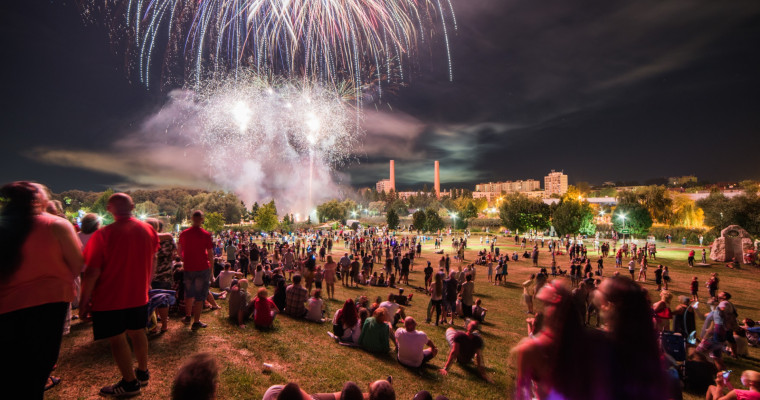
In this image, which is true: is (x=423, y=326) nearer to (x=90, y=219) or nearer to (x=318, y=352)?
(x=318, y=352)

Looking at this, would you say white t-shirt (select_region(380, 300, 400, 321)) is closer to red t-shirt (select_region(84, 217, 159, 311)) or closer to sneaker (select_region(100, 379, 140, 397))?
sneaker (select_region(100, 379, 140, 397))

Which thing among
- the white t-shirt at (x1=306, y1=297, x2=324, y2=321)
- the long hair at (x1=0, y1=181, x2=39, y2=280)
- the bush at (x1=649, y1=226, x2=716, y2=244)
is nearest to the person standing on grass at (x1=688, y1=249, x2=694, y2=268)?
the bush at (x1=649, y1=226, x2=716, y2=244)

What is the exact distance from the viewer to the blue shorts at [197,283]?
5.41 metres

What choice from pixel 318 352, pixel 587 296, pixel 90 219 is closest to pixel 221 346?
pixel 318 352

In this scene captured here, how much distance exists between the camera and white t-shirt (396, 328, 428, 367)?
6023mm

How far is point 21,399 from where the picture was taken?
94.3 inches

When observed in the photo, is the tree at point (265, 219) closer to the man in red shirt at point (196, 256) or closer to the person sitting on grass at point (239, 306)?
the person sitting on grass at point (239, 306)

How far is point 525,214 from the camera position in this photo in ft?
182

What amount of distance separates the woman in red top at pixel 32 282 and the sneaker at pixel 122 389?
109 centimetres

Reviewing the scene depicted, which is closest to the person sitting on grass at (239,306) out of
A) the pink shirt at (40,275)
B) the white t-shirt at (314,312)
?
the white t-shirt at (314,312)

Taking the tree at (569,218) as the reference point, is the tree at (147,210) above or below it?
above

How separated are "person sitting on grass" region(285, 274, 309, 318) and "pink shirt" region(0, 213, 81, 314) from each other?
592cm

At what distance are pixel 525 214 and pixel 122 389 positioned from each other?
5900 cm

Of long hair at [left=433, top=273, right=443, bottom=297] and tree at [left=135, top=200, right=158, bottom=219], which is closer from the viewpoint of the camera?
long hair at [left=433, top=273, right=443, bottom=297]
